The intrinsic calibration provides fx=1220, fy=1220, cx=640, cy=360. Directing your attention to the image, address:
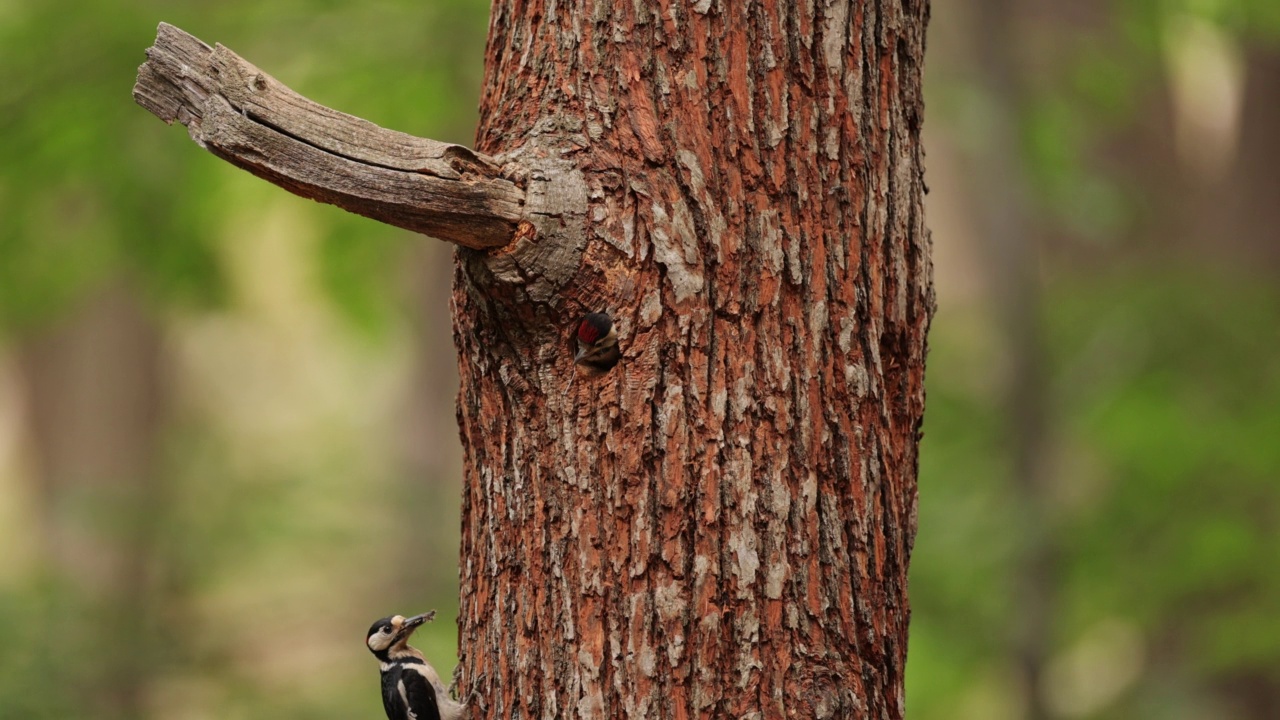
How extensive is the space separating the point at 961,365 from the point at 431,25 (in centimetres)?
437

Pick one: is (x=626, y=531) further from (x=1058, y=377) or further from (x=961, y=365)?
(x=961, y=365)

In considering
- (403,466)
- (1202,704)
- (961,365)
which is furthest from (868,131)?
(403,466)

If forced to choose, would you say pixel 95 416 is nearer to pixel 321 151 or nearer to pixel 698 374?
pixel 321 151

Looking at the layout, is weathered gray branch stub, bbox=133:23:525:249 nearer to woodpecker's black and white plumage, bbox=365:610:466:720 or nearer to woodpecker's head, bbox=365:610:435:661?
woodpecker's black and white plumage, bbox=365:610:466:720

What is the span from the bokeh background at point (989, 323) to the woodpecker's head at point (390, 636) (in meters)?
2.90

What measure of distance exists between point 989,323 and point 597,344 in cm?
575

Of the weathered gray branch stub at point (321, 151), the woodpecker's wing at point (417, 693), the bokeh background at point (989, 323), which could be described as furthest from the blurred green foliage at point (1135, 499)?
the weathered gray branch stub at point (321, 151)

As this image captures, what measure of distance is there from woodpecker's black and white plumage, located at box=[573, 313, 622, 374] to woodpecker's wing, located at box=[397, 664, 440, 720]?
939mm

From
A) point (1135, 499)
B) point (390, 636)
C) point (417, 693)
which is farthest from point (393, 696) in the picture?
point (1135, 499)

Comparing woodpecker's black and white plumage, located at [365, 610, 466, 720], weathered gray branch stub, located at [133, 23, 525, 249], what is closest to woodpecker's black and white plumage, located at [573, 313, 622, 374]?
weathered gray branch stub, located at [133, 23, 525, 249]

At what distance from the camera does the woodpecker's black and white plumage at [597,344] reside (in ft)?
7.54

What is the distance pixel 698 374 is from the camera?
232 centimetres

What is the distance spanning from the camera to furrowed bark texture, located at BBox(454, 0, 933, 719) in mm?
2283

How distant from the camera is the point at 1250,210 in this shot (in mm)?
9367
